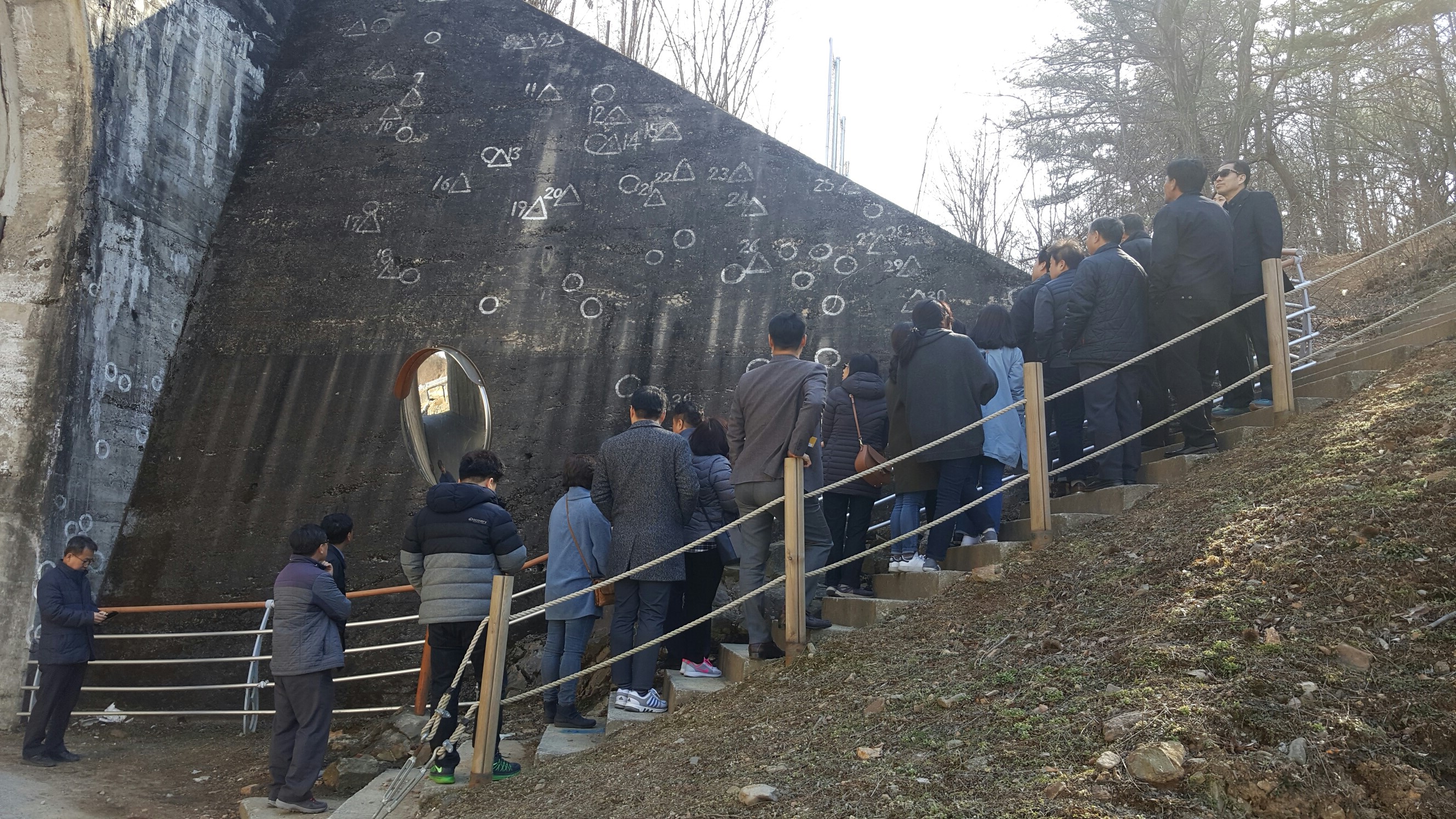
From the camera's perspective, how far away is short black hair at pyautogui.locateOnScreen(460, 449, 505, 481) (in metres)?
5.45

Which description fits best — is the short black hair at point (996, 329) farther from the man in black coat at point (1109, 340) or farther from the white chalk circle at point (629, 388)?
the white chalk circle at point (629, 388)

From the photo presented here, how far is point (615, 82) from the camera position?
35.5 feet

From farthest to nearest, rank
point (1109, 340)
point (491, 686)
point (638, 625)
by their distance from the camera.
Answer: point (1109, 340), point (638, 625), point (491, 686)

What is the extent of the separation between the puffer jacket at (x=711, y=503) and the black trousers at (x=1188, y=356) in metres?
2.65

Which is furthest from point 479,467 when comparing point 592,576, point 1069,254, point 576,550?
point 1069,254

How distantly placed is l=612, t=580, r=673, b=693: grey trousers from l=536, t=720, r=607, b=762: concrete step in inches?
11.2

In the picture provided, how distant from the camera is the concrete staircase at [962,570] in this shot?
5117mm

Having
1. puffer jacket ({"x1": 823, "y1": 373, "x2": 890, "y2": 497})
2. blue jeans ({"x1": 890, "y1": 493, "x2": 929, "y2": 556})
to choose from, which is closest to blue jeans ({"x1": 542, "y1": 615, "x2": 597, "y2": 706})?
puffer jacket ({"x1": 823, "y1": 373, "x2": 890, "y2": 497})

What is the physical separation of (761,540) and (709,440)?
3.08 feet

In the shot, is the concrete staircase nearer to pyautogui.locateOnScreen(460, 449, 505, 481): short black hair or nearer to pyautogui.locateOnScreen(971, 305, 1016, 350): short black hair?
pyautogui.locateOnScreen(971, 305, 1016, 350): short black hair

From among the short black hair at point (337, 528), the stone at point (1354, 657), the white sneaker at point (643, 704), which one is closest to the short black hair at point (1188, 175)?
the stone at point (1354, 657)

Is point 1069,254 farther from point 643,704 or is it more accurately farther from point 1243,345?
point 643,704

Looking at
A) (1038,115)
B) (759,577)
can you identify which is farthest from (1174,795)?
(1038,115)

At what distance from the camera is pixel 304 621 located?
5.33m
